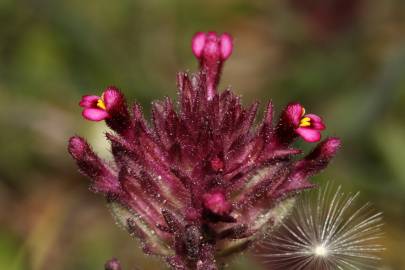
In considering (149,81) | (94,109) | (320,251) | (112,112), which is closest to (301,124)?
(320,251)

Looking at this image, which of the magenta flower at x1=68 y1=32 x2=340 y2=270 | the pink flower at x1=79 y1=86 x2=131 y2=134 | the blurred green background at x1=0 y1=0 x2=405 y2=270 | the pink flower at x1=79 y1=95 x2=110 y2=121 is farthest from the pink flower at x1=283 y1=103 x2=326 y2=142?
the blurred green background at x1=0 y1=0 x2=405 y2=270

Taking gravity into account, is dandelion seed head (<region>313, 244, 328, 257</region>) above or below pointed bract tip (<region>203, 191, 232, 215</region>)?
above

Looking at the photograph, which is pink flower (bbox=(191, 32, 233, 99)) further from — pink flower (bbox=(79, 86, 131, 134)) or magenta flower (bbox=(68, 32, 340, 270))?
pink flower (bbox=(79, 86, 131, 134))

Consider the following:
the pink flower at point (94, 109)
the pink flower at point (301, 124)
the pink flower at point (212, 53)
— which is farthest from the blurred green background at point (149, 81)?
the pink flower at point (301, 124)

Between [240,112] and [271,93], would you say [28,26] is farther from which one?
[240,112]

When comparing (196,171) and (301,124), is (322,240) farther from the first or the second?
(196,171)

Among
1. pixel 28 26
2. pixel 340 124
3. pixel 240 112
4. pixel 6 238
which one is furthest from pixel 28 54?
pixel 240 112
